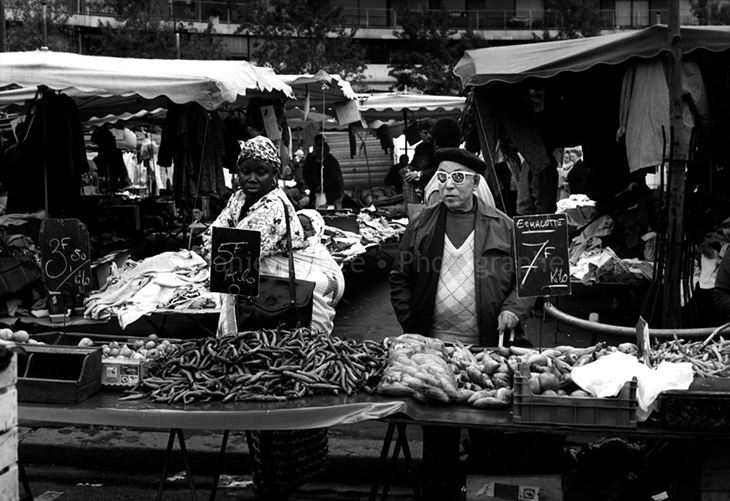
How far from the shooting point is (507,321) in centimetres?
479

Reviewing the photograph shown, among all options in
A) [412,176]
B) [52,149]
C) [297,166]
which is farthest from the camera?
[297,166]

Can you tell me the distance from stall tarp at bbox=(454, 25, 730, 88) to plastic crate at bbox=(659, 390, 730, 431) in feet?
11.9

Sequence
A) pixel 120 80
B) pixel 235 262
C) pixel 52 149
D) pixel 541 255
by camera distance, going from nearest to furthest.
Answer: pixel 541 255 < pixel 235 262 < pixel 120 80 < pixel 52 149

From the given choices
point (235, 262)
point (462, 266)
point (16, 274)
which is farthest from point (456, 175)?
point (16, 274)

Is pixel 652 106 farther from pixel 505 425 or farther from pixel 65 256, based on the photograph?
pixel 65 256

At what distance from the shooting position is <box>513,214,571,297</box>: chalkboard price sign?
4.46m

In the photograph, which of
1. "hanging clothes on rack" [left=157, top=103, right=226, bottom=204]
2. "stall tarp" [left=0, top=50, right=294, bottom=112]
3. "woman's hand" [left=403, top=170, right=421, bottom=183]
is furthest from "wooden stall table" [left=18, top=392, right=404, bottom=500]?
"woman's hand" [left=403, top=170, right=421, bottom=183]

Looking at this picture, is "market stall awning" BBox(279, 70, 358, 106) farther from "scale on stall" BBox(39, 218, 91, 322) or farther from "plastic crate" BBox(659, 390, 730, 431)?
"plastic crate" BBox(659, 390, 730, 431)

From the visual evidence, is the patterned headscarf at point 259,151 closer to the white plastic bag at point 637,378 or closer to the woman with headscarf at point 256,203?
the woman with headscarf at point 256,203

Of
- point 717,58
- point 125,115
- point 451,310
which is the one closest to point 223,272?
point 451,310

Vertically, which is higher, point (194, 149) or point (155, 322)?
point (194, 149)

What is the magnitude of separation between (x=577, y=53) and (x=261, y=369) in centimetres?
391

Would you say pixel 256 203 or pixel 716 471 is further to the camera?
pixel 256 203

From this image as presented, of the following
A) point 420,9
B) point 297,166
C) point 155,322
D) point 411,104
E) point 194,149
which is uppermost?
point 420,9
